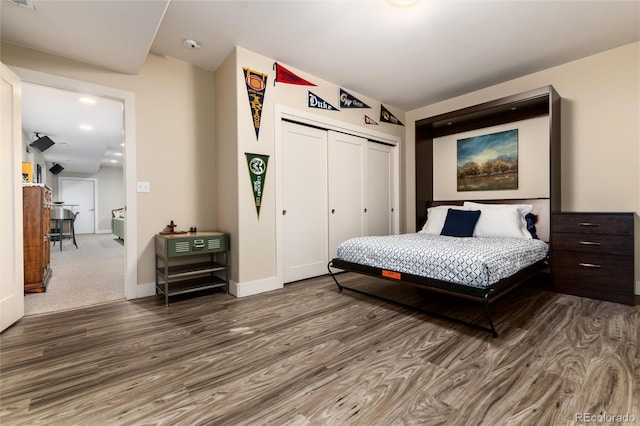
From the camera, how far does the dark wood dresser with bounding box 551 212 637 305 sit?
8.80ft

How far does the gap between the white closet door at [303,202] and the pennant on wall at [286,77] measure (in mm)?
503

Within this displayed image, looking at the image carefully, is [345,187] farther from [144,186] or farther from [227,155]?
[144,186]

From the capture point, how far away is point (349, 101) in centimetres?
413

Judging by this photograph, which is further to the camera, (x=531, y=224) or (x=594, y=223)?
(x=531, y=224)

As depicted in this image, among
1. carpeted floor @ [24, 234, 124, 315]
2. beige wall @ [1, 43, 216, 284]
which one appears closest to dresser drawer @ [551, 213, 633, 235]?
beige wall @ [1, 43, 216, 284]

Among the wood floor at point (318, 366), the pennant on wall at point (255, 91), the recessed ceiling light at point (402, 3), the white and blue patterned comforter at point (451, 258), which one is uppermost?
the recessed ceiling light at point (402, 3)

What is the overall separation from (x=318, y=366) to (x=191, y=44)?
3.19m

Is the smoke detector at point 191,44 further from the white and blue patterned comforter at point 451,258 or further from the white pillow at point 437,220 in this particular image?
the white pillow at point 437,220

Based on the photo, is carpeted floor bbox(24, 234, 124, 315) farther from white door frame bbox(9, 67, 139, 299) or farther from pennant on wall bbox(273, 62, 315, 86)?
pennant on wall bbox(273, 62, 315, 86)

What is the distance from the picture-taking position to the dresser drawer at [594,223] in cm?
269

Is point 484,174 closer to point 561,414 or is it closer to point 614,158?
point 614,158

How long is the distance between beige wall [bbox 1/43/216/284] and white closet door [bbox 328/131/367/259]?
1601 millimetres

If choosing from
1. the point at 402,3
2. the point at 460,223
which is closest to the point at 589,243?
the point at 460,223

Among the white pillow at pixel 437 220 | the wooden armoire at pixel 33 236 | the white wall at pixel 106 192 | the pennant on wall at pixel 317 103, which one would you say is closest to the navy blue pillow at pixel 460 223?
the white pillow at pixel 437 220
